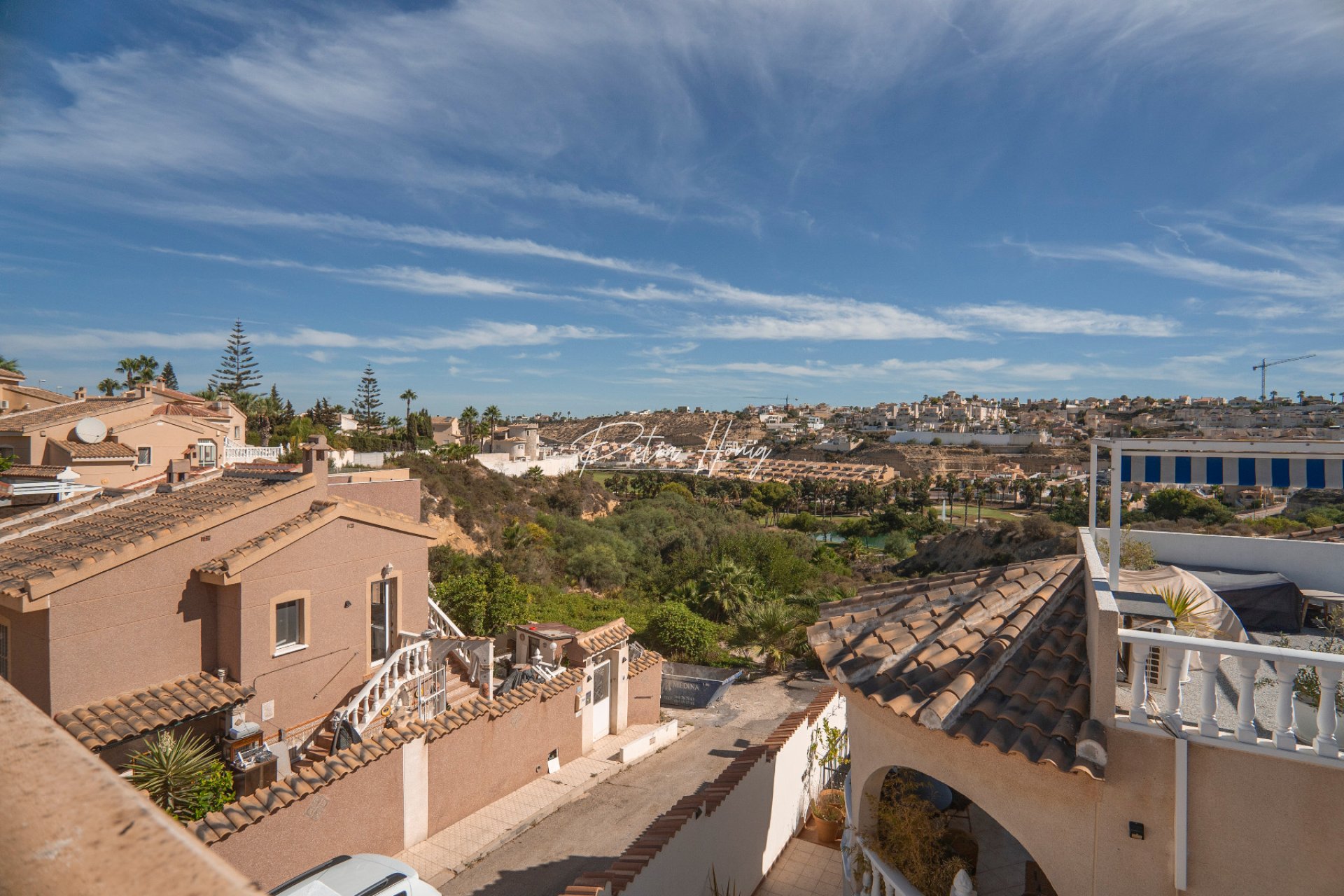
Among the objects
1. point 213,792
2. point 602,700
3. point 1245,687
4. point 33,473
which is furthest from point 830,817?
point 33,473

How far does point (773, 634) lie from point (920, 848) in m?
14.5

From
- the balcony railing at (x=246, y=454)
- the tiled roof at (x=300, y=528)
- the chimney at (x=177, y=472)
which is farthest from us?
the balcony railing at (x=246, y=454)

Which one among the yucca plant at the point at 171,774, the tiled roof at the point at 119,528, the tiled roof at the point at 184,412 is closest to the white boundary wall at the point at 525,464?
the tiled roof at the point at 184,412

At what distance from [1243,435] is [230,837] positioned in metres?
10.1

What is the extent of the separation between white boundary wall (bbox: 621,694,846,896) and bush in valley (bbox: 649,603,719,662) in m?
9.23

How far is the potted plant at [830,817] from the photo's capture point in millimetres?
9148

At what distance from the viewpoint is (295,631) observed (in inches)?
386

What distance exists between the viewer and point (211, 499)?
10195mm

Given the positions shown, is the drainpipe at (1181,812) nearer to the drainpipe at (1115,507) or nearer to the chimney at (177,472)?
the drainpipe at (1115,507)

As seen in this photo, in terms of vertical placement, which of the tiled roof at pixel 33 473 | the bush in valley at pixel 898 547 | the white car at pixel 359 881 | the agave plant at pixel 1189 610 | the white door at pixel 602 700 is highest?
the tiled roof at pixel 33 473

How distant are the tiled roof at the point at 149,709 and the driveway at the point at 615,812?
355 centimetres

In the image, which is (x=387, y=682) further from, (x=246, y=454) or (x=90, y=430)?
(x=246, y=454)

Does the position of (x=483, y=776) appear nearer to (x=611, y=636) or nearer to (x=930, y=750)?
(x=611, y=636)

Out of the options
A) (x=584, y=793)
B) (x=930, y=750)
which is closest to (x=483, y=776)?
(x=584, y=793)
